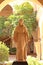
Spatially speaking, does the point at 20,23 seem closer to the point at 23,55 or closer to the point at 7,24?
the point at 23,55

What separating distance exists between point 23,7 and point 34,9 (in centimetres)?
80

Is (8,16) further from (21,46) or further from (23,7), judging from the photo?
(21,46)

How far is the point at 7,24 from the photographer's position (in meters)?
8.90

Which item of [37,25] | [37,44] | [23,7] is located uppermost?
[23,7]

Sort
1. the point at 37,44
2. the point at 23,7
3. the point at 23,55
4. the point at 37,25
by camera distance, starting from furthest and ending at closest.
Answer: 1. the point at 37,25
2. the point at 23,7
3. the point at 37,44
4. the point at 23,55

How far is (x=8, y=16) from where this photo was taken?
934 cm

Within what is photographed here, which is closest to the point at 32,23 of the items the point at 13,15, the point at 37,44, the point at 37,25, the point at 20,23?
the point at 37,25

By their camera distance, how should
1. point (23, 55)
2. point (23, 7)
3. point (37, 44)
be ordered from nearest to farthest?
point (23, 55), point (37, 44), point (23, 7)

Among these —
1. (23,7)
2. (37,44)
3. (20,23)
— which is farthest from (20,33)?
(23,7)

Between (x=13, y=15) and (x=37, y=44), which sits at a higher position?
(x=13, y=15)

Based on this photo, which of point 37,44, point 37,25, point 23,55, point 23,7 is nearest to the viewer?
point 23,55

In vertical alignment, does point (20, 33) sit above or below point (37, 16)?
below

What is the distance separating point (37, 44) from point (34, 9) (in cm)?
227

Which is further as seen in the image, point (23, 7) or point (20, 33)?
point (23, 7)
